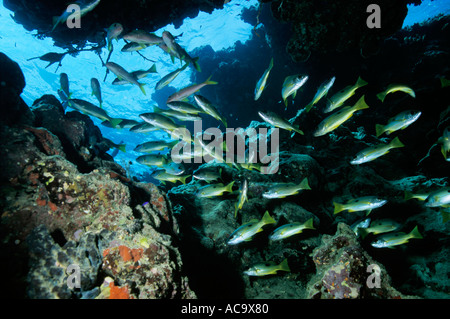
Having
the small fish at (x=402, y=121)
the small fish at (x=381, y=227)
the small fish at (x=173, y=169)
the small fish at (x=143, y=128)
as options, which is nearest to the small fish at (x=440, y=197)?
the small fish at (x=381, y=227)

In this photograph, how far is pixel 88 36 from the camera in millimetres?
9344

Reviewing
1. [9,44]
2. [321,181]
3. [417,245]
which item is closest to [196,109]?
[321,181]

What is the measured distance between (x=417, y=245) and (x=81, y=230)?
7.57 meters

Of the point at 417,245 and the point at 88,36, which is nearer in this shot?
the point at 417,245

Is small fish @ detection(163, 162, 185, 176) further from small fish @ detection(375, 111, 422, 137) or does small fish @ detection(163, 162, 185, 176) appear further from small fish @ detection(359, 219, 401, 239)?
small fish @ detection(375, 111, 422, 137)

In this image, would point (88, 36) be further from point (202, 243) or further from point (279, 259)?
point (279, 259)

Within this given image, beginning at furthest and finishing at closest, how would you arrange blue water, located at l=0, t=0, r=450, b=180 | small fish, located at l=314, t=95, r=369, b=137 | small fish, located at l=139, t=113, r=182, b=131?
blue water, located at l=0, t=0, r=450, b=180, small fish, located at l=139, t=113, r=182, b=131, small fish, located at l=314, t=95, r=369, b=137

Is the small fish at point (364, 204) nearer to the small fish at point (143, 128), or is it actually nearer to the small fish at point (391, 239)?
the small fish at point (391, 239)

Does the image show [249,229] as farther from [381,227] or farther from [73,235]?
[381,227]

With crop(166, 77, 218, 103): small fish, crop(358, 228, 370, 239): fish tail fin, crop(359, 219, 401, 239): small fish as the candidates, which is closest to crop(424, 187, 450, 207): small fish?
crop(359, 219, 401, 239): small fish

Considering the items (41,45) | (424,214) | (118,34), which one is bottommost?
(424,214)

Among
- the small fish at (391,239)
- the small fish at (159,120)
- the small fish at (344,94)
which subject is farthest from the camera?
the small fish at (159,120)

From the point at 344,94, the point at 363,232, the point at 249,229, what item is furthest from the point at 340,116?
the point at 249,229
